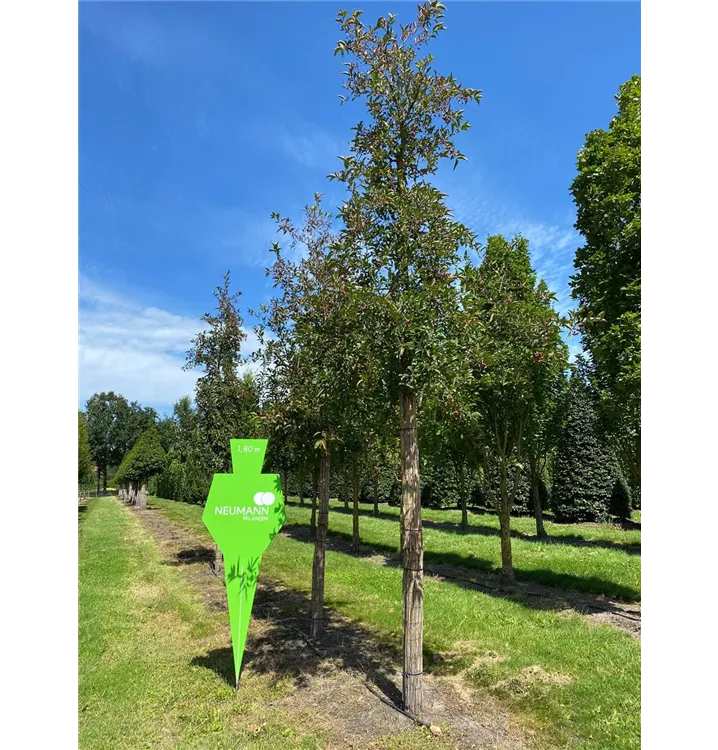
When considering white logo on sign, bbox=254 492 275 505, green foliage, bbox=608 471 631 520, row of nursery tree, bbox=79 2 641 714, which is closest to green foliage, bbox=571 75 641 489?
row of nursery tree, bbox=79 2 641 714

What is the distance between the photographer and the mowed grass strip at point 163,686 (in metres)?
4.36

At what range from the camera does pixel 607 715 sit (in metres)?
4.57

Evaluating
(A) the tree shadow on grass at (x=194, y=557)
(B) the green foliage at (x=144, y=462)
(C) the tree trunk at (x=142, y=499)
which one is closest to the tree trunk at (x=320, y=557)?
(A) the tree shadow on grass at (x=194, y=557)

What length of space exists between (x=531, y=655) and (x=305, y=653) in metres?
2.94

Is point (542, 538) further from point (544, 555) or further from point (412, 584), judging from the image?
point (412, 584)

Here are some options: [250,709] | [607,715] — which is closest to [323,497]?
[250,709]

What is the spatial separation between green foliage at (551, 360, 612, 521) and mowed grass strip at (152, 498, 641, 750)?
1709 cm

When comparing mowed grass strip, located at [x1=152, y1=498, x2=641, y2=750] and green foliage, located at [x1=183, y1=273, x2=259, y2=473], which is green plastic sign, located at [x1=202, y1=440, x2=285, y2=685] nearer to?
mowed grass strip, located at [x1=152, y1=498, x2=641, y2=750]

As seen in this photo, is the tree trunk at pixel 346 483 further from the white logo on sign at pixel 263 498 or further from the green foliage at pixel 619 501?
the green foliage at pixel 619 501

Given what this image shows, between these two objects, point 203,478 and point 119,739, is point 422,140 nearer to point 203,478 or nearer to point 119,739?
point 119,739

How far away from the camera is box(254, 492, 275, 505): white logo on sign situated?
19.1 ft

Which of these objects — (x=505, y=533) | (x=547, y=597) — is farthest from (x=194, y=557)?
(x=547, y=597)

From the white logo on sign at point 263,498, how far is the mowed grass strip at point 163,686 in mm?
2008
